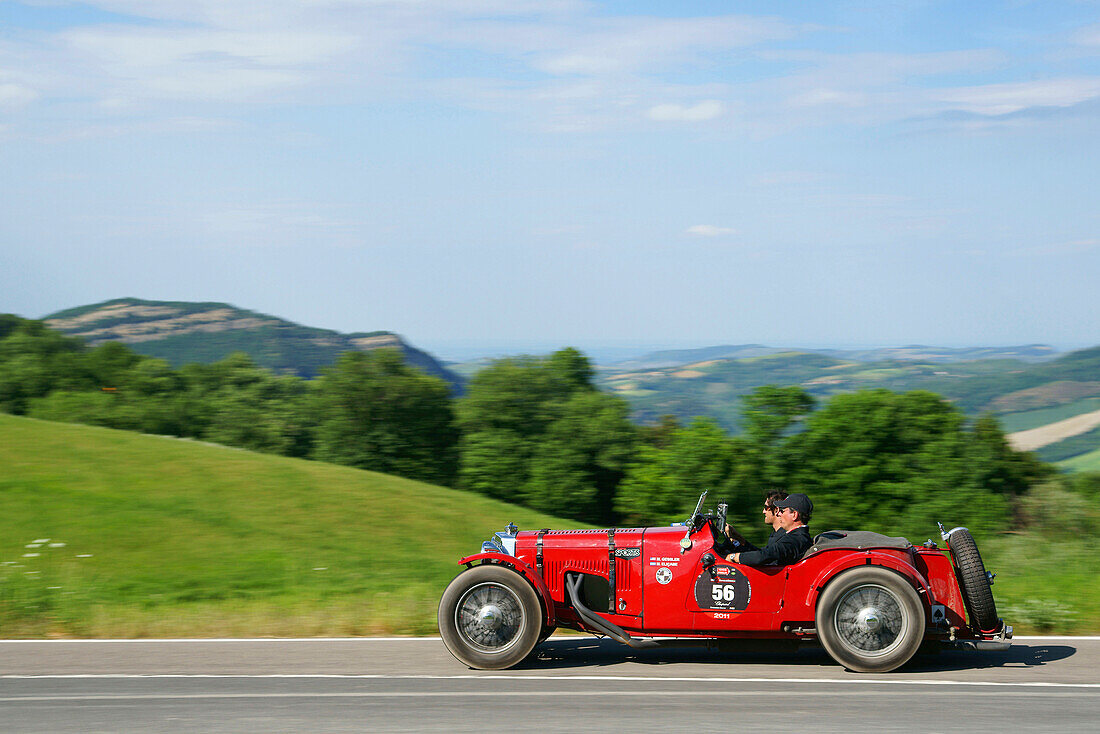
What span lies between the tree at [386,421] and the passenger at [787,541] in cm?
7052

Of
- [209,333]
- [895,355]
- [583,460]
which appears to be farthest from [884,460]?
[209,333]

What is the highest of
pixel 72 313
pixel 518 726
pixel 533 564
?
pixel 72 313

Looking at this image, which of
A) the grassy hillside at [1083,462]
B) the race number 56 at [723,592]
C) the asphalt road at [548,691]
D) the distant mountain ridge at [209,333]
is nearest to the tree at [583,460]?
the grassy hillside at [1083,462]

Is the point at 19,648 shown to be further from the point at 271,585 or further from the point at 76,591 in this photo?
the point at 271,585

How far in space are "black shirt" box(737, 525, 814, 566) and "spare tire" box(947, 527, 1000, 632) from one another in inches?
44.2

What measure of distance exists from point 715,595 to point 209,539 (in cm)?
1526

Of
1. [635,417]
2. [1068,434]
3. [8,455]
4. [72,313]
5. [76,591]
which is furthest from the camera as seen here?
[72,313]

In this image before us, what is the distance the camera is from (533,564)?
7398 mm

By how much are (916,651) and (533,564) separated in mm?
2810

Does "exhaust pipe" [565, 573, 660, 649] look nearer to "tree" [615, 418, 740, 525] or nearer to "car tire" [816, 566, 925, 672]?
"car tire" [816, 566, 925, 672]

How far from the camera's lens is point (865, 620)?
6781 millimetres

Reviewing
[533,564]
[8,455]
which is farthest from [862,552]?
[8,455]

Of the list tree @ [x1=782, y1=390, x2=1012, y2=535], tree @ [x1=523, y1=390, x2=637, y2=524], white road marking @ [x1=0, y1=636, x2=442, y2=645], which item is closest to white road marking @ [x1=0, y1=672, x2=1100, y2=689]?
white road marking @ [x1=0, y1=636, x2=442, y2=645]

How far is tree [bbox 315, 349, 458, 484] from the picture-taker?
7731 centimetres
